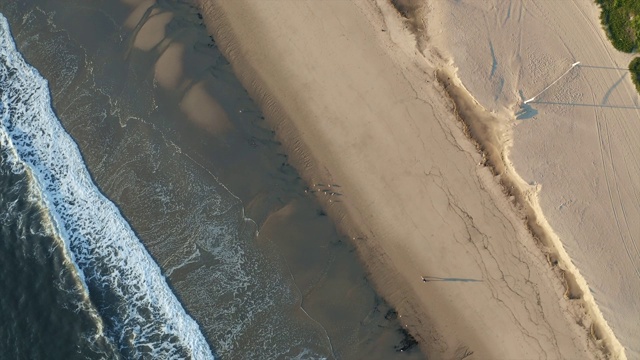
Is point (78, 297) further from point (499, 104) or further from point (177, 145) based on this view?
point (499, 104)

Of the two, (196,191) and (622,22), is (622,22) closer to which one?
(622,22)

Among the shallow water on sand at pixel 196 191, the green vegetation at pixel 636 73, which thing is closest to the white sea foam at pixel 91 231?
the shallow water on sand at pixel 196 191

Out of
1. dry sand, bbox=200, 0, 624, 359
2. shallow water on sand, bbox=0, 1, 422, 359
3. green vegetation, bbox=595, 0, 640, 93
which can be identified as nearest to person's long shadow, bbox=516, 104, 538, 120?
dry sand, bbox=200, 0, 624, 359

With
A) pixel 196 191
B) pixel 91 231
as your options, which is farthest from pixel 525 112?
pixel 91 231

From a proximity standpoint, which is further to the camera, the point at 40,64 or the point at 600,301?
the point at 40,64

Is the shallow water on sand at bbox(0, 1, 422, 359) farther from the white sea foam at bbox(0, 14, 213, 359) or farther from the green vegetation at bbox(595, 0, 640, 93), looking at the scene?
the green vegetation at bbox(595, 0, 640, 93)

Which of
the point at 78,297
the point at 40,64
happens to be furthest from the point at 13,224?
the point at 40,64
